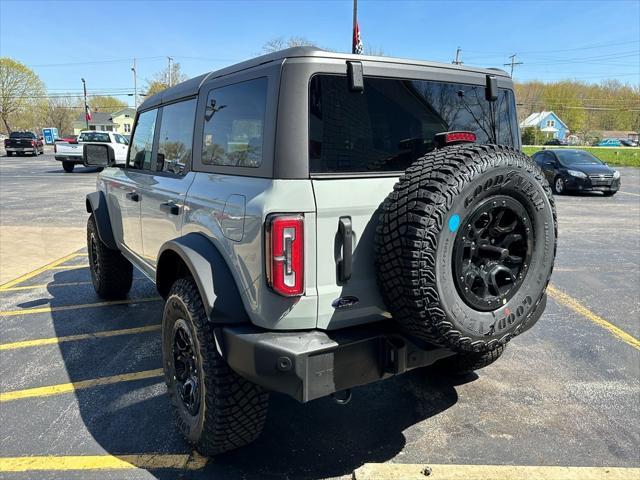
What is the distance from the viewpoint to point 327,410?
123 inches

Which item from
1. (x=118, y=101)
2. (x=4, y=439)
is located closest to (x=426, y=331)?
(x=4, y=439)

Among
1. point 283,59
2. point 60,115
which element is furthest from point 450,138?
point 60,115

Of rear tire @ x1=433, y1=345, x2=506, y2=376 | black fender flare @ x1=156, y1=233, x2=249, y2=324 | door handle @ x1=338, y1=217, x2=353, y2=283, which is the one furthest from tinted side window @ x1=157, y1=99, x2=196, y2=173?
rear tire @ x1=433, y1=345, x2=506, y2=376

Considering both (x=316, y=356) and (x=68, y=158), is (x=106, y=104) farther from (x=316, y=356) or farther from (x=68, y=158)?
(x=316, y=356)

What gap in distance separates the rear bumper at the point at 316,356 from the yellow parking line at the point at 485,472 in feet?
1.60

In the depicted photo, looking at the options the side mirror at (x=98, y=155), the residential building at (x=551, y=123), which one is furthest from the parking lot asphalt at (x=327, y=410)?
the residential building at (x=551, y=123)

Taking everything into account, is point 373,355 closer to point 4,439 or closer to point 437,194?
point 437,194

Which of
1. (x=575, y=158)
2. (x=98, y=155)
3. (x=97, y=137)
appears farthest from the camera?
(x=97, y=137)

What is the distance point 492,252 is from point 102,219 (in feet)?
12.9

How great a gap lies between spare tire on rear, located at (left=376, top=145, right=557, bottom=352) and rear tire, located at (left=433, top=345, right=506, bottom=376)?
94 cm

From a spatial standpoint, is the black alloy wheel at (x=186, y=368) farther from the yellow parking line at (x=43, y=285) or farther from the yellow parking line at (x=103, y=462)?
the yellow parking line at (x=43, y=285)

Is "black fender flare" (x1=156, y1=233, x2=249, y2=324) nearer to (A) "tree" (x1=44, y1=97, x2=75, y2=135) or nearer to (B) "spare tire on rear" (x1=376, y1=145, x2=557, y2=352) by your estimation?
A: (B) "spare tire on rear" (x1=376, y1=145, x2=557, y2=352)

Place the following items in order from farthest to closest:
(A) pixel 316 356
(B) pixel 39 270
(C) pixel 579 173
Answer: (C) pixel 579 173, (B) pixel 39 270, (A) pixel 316 356

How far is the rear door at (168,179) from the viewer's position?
299 centimetres
